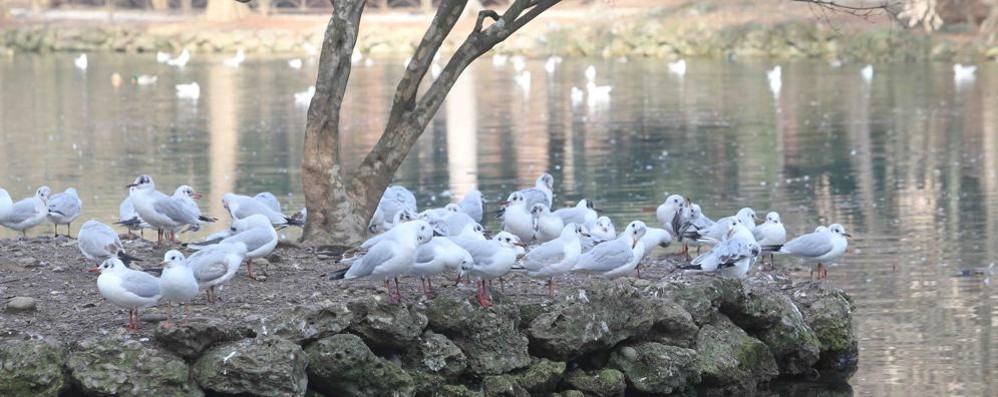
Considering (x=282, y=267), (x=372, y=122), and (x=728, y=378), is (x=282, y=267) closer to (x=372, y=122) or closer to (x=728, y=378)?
(x=728, y=378)

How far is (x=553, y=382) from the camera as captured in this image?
40.1 feet

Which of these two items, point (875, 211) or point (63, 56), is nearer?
point (875, 211)

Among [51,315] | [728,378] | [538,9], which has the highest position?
[538,9]

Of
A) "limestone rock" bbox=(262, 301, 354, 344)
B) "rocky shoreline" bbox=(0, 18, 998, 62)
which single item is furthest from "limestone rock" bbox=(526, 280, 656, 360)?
"rocky shoreline" bbox=(0, 18, 998, 62)

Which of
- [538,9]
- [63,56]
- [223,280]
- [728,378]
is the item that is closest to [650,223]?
[538,9]

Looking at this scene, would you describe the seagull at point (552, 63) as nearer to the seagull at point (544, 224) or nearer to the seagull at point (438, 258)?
the seagull at point (544, 224)

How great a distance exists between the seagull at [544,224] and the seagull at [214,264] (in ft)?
13.4

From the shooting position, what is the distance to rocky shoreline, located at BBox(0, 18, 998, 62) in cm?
5484

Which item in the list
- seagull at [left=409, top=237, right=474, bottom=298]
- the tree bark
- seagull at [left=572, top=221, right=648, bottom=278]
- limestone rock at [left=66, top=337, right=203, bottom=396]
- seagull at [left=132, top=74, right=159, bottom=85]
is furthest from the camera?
seagull at [left=132, top=74, right=159, bottom=85]

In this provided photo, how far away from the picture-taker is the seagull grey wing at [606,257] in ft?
44.4

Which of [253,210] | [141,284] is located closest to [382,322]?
[141,284]

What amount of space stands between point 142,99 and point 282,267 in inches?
1246

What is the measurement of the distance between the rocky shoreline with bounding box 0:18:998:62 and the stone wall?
1582 inches

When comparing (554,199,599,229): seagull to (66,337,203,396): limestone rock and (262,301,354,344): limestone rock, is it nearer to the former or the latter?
(262,301,354,344): limestone rock
